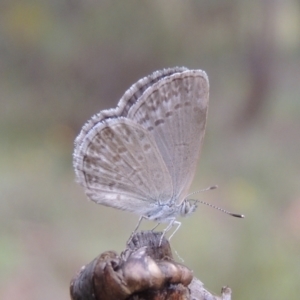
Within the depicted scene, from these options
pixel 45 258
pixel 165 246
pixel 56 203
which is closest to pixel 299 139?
pixel 56 203

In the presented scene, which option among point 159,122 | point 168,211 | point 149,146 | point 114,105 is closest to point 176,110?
point 159,122

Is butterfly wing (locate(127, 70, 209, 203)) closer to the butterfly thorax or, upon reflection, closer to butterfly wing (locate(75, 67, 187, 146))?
butterfly wing (locate(75, 67, 187, 146))

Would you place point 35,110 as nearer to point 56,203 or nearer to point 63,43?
point 63,43

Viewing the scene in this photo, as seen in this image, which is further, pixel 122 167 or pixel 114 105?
pixel 114 105

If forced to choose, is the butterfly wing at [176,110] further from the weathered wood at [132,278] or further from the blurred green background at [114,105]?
the blurred green background at [114,105]

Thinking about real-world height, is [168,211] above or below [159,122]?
below

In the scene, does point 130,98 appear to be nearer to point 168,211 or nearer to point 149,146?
point 149,146

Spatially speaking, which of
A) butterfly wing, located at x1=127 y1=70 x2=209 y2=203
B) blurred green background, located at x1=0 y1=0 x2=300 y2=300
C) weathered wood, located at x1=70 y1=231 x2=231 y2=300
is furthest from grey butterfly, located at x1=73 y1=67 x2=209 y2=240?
blurred green background, located at x1=0 y1=0 x2=300 y2=300

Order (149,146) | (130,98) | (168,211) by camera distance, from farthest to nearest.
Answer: (168,211) < (149,146) < (130,98)
